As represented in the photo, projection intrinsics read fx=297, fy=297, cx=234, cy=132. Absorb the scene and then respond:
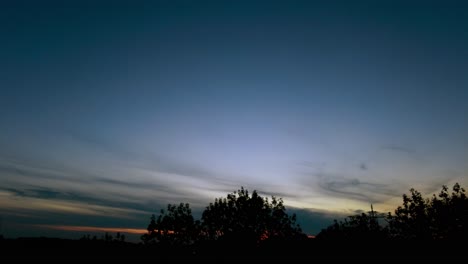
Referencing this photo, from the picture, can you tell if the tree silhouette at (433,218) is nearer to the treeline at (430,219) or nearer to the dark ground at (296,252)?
the treeline at (430,219)

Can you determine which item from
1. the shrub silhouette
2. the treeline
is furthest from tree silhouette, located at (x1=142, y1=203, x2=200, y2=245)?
the treeline

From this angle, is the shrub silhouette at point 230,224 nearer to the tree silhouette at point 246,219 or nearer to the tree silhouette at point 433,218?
the tree silhouette at point 246,219

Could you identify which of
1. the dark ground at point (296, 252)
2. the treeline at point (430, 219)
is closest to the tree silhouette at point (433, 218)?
the treeline at point (430, 219)

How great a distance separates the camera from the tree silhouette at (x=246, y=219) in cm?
6556

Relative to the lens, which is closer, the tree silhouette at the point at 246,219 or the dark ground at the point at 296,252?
the dark ground at the point at 296,252

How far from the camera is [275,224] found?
Answer: 6762 cm

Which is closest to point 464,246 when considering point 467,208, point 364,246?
point 364,246

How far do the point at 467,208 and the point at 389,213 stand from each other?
15.9m

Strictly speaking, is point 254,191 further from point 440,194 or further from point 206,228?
point 440,194

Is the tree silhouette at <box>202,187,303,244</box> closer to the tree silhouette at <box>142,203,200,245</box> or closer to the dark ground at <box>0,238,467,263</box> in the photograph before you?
the tree silhouette at <box>142,203,200,245</box>

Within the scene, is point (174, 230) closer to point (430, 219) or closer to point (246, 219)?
point (246, 219)

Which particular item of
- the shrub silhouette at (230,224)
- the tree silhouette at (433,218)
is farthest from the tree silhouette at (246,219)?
the tree silhouette at (433,218)

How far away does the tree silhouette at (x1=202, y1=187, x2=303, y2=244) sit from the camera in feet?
215

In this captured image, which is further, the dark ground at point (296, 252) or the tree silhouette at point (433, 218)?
the tree silhouette at point (433, 218)
